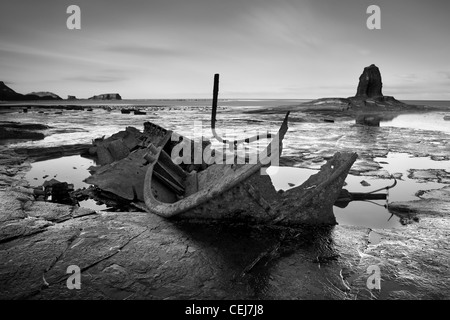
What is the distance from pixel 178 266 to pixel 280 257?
148 centimetres

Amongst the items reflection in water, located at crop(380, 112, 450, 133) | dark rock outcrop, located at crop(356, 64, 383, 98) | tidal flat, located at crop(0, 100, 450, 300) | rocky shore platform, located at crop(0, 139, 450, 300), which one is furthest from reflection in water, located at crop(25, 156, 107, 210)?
dark rock outcrop, located at crop(356, 64, 383, 98)

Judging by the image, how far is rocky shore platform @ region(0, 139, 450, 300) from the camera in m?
3.19

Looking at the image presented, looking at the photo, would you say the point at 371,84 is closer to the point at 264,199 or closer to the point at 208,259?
the point at 264,199

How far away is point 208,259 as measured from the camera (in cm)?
384

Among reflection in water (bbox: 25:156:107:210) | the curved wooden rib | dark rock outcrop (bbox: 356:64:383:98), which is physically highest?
Answer: dark rock outcrop (bbox: 356:64:383:98)

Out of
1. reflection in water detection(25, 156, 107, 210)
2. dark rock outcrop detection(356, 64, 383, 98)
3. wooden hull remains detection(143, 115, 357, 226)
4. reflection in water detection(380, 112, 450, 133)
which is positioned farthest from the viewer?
dark rock outcrop detection(356, 64, 383, 98)

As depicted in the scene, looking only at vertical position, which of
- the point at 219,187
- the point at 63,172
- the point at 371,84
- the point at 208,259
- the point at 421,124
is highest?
the point at 371,84

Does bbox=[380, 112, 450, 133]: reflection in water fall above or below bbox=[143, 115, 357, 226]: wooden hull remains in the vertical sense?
above

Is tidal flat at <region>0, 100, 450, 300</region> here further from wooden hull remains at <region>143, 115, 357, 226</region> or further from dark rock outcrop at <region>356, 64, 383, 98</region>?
dark rock outcrop at <region>356, 64, 383, 98</region>

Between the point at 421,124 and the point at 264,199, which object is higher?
the point at 421,124

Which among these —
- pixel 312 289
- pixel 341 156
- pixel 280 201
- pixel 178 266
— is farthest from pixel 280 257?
pixel 341 156

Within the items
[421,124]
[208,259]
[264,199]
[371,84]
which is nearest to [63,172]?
[208,259]
